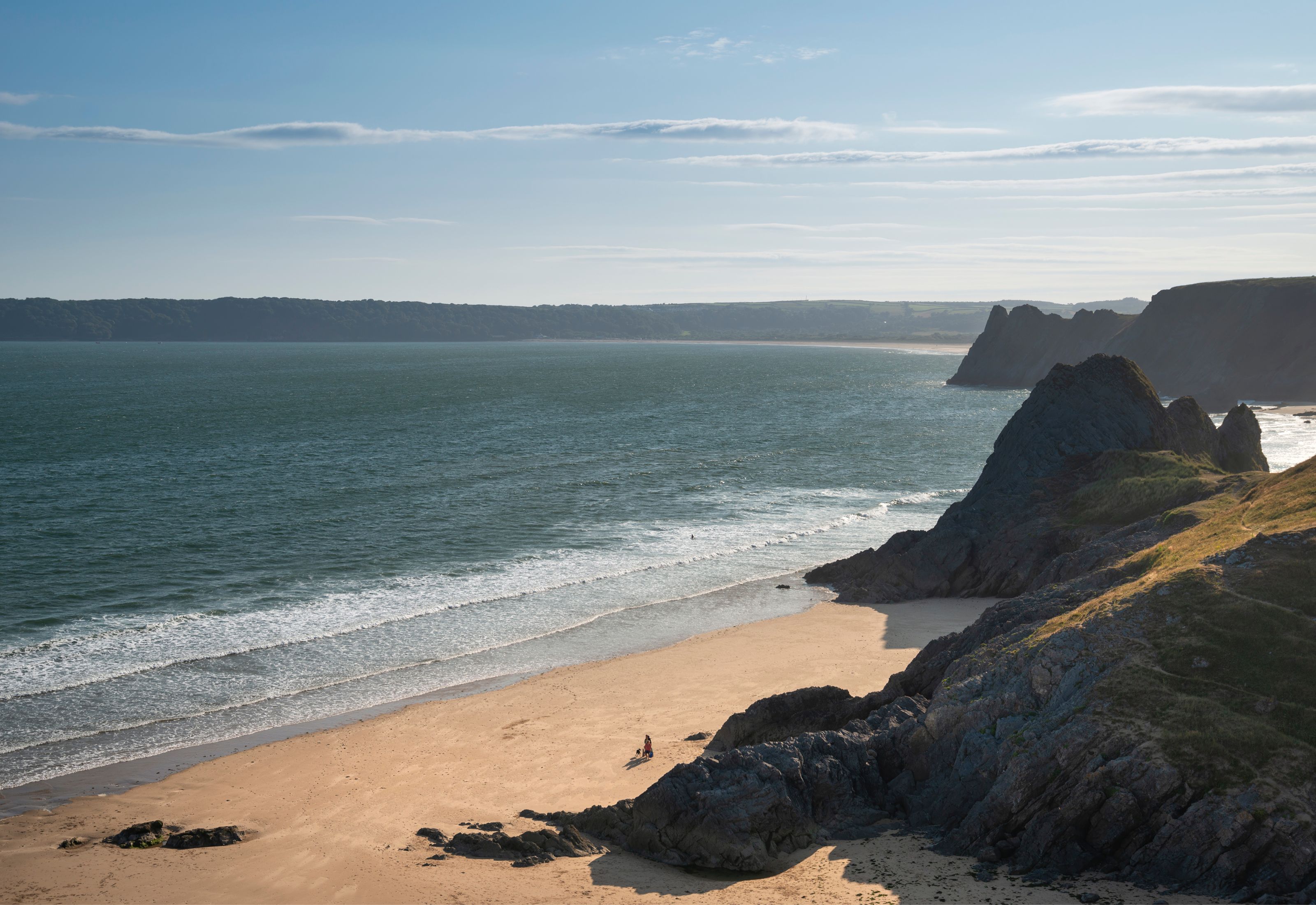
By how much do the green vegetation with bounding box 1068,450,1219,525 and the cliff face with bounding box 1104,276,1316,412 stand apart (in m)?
79.6

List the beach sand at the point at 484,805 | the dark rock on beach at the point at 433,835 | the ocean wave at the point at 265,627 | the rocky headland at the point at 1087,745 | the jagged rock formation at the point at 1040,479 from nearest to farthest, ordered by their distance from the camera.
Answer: the rocky headland at the point at 1087,745 < the beach sand at the point at 484,805 < the dark rock on beach at the point at 433,835 < the ocean wave at the point at 265,627 < the jagged rock formation at the point at 1040,479

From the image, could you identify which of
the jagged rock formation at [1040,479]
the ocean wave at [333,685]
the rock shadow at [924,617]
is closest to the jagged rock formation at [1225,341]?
the jagged rock formation at [1040,479]

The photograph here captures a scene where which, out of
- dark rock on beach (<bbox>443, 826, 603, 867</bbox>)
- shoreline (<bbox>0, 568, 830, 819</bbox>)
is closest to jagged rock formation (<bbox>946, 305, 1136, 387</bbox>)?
shoreline (<bbox>0, 568, 830, 819</bbox>)

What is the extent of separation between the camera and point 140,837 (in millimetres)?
18906

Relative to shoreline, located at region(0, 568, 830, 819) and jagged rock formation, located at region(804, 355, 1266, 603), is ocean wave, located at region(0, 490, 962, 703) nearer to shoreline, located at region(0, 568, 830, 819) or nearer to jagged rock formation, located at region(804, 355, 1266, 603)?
shoreline, located at region(0, 568, 830, 819)

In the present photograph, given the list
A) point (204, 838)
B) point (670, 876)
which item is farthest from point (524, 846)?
point (204, 838)

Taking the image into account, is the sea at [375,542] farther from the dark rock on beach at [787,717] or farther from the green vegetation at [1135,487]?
the green vegetation at [1135,487]

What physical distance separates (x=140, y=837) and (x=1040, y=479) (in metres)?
34.7

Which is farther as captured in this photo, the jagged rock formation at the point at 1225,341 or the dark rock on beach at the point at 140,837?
the jagged rock formation at the point at 1225,341

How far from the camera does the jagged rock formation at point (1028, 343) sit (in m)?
137

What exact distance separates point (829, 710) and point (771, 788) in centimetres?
498

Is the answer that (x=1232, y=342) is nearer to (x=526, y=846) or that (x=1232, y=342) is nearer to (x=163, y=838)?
(x=526, y=846)

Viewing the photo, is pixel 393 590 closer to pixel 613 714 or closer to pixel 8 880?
pixel 613 714

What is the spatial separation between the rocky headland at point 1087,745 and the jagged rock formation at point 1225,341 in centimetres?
10004
